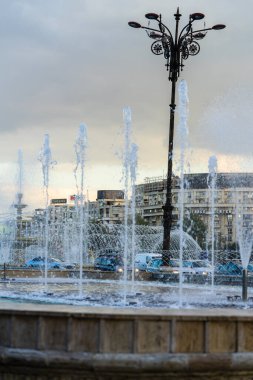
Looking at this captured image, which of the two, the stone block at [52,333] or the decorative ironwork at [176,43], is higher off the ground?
Result: the decorative ironwork at [176,43]

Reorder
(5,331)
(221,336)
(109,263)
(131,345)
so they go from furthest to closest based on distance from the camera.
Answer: (109,263), (5,331), (221,336), (131,345)

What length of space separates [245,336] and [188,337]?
0.70 m

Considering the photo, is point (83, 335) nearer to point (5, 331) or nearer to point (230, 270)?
point (5, 331)

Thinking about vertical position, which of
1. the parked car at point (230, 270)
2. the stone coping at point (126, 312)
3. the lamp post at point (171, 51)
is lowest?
the stone coping at point (126, 312)

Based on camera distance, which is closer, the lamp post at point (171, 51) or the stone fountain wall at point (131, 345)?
the stone fountain wall at point (131, 345)

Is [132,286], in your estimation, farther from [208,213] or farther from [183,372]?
[208,213]

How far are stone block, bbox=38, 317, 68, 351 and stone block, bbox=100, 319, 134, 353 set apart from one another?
451mm

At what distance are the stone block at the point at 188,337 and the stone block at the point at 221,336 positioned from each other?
8cm

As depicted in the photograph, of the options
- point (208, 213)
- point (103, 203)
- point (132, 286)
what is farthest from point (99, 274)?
point (103, 203)

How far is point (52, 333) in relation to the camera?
9703 millimetres

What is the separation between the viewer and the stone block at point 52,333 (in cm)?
967

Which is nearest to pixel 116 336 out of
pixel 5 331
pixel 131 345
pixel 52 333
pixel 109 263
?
pixel 131 345

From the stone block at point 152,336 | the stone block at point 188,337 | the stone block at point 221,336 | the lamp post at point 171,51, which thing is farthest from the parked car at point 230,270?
the stone block at point 152,336

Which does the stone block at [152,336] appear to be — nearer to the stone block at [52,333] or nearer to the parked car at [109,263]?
the stone block at [52,333]
